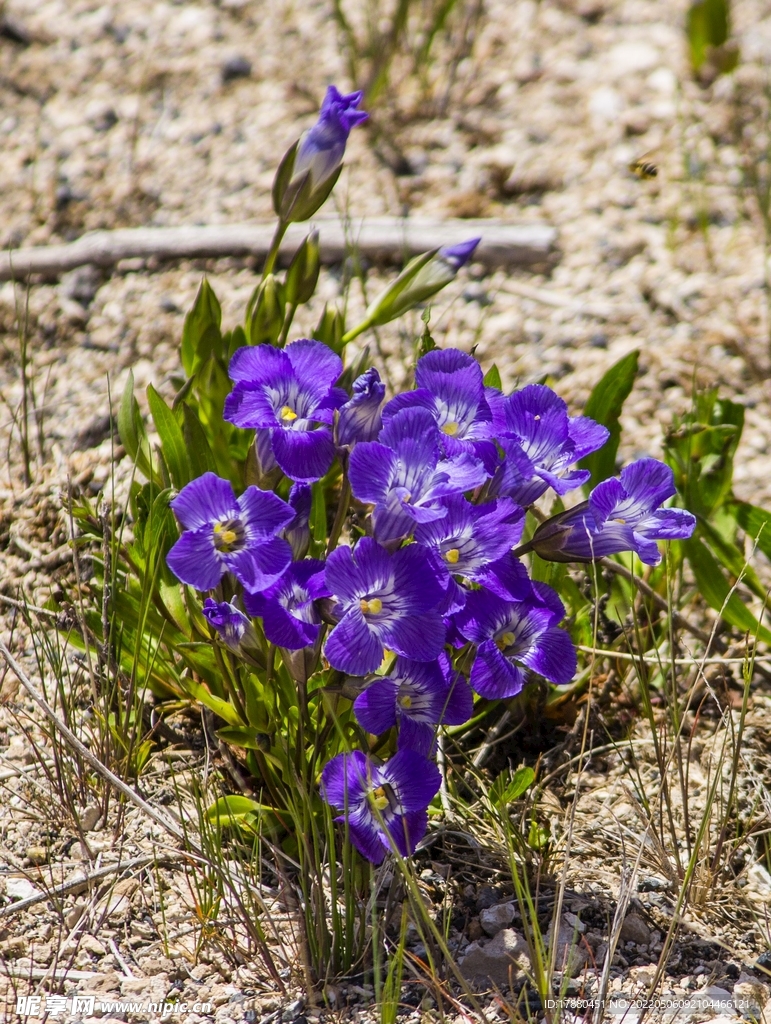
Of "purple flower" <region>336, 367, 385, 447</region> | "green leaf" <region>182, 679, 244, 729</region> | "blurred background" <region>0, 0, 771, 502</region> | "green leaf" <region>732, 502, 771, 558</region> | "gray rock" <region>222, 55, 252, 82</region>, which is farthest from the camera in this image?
"gray rock" <region>222, 55, 252, 82</region>

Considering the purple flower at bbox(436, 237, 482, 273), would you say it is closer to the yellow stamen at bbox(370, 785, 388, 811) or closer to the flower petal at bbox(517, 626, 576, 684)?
the flower petal at bbox(517, 626, 576, 684)

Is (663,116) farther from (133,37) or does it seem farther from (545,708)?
(545,708)

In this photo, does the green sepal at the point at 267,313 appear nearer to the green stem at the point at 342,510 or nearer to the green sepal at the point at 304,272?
the green sepal at the point at 304,272

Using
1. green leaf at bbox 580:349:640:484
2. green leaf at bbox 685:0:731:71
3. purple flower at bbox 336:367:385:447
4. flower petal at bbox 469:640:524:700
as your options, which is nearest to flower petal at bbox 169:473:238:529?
purple flower at bbox 336:367:385:447

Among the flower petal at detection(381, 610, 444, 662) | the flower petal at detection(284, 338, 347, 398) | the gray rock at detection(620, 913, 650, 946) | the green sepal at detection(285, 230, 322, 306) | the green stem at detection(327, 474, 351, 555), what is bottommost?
the gray rock at detection(620, 913, 650, 946)

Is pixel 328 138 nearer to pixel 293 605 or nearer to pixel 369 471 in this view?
pixel 369 471

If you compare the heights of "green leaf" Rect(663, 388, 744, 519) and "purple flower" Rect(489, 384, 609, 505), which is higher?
"purple flower" Rect(489, 384, 609, 505)

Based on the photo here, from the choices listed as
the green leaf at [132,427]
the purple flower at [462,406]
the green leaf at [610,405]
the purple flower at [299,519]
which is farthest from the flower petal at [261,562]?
the green leaf at [610,405]
